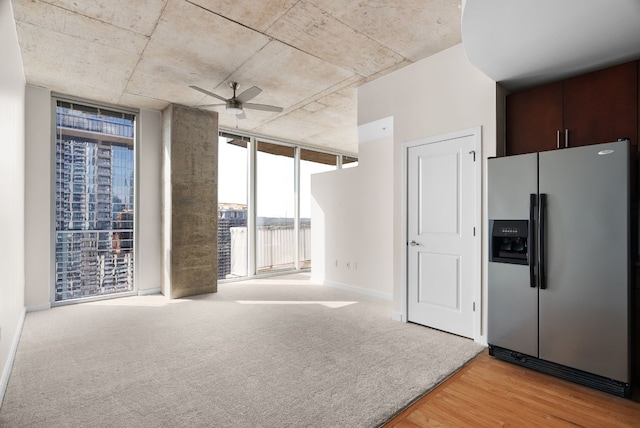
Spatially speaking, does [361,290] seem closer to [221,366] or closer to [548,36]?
[221,366]

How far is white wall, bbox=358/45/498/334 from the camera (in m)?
3.16

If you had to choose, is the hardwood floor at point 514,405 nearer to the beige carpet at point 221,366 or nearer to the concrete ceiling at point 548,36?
the beige carpet at point 221,366

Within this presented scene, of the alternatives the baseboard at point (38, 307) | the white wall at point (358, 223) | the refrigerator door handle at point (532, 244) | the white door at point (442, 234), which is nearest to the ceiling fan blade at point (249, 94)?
the white door at point (442, 234)

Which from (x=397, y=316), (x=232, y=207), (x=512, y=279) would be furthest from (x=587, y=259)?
(x=232, y=207)

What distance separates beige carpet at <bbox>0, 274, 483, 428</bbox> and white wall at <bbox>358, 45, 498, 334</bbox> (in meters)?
0.91

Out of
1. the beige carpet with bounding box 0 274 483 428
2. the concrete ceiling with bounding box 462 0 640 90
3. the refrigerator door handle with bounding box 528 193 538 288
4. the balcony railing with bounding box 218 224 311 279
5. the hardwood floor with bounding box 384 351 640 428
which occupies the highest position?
the concrete ceiling with bounding box 462 0 640 90

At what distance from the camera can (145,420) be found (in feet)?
6.52

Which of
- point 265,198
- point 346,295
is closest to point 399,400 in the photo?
point 346,295

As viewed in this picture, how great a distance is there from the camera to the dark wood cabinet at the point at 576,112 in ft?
8.46

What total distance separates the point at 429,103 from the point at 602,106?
1.45m

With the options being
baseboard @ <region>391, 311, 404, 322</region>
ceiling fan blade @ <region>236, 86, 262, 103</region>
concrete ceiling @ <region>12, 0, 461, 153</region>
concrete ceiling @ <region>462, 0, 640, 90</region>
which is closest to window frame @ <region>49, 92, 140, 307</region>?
concrete ceiling @ <region>12, 0, 461, 153</region>

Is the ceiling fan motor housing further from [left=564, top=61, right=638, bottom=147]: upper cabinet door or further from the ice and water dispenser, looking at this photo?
[left=564, top=61, right=638, bottom=147]: upper cabinet door

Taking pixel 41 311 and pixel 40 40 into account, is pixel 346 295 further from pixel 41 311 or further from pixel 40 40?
pixel 40 40

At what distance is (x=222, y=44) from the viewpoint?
10.8 feet
